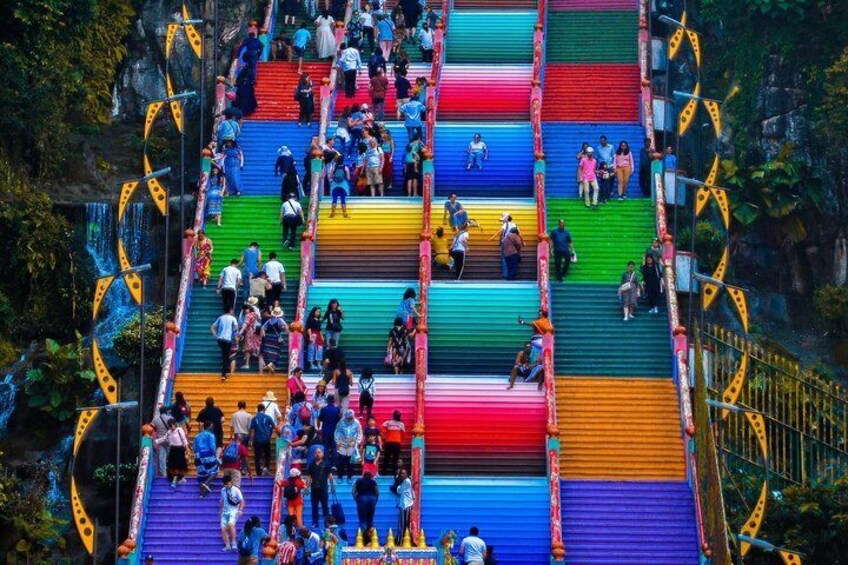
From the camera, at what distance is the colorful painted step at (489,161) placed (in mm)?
51938

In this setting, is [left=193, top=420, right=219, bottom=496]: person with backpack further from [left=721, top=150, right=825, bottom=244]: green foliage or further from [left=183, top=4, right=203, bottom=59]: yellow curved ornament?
[left=721, top=150, right=825, bottom=244]: green foliage

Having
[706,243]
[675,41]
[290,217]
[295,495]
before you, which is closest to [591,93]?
[675,41]

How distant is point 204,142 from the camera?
183 ft

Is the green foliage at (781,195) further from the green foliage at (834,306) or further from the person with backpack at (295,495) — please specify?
the person with backpack at (295,495)

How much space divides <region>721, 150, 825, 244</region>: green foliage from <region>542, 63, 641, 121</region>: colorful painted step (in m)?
2.78

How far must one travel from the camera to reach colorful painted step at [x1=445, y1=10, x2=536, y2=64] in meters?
56.7

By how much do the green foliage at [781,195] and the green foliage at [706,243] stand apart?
0.72 metres

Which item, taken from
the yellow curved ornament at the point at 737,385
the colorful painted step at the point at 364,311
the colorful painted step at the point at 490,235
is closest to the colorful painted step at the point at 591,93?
the colorful painted step at the point at 490,235

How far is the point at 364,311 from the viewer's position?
156ft

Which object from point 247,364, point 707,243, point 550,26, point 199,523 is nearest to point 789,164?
point 707,243

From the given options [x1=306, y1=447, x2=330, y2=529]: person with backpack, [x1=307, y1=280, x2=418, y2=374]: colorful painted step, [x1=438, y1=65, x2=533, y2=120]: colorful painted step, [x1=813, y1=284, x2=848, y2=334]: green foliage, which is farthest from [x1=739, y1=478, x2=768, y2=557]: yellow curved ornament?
[x1=438, y1=65, x2=533, y2=120]: colorful painted step

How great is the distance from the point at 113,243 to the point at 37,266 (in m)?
2.29

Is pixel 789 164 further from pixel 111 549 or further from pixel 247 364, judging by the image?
pixel 111 549

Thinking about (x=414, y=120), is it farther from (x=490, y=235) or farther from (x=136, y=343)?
(x=136, y=343)
